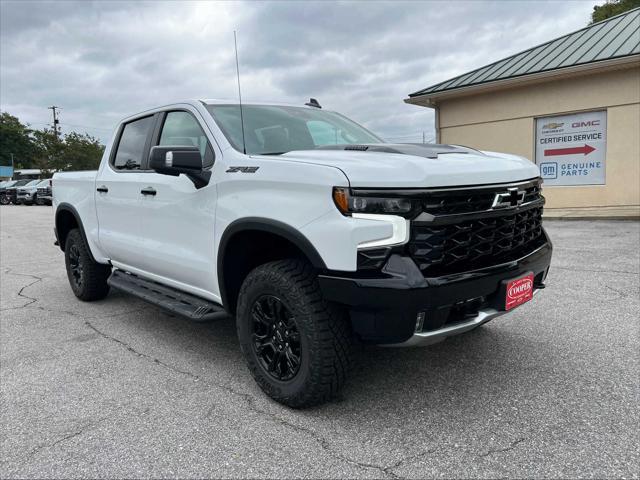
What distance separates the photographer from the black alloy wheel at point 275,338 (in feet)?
9.43

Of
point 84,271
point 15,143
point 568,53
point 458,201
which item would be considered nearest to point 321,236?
point 458,201

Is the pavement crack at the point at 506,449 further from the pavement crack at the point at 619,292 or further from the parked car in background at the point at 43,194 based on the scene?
the parked car in background at the point at 43,194

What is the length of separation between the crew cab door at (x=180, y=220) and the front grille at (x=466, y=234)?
1.45 m

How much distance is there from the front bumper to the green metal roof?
38.0ft

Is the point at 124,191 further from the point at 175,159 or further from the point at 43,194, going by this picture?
the point at 43,194

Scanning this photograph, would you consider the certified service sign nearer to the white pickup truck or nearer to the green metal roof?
the green metal roof

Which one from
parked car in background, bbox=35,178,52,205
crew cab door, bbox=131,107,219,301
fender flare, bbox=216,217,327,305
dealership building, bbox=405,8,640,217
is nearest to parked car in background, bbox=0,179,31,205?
parked car in background, bbox=35,178,52,205

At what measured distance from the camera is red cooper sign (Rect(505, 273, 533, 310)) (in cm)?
280

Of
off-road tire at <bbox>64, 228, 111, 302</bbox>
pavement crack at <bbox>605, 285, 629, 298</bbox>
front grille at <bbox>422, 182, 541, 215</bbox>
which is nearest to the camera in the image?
front grille at <bbox>422, 182, 541, 215</bbox>

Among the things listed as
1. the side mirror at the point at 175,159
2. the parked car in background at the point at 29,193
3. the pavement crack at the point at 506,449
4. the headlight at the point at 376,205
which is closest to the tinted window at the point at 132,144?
the side mirror at the point at 175,159

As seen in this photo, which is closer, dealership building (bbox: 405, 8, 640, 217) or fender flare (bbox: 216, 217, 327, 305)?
fender flare (bbox: 216, 217, 327, 305)

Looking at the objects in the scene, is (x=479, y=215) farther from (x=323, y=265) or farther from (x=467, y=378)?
(x=467, y=378)

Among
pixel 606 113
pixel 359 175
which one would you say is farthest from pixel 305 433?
pixel 606 113

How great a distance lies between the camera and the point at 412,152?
2867 millimetres
